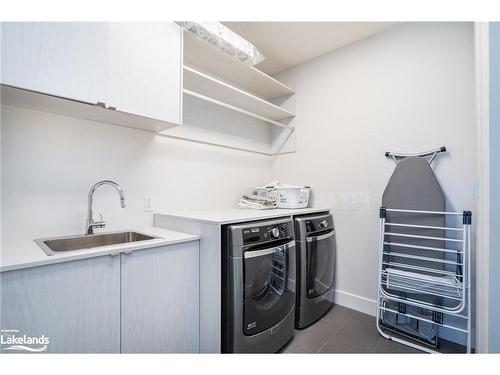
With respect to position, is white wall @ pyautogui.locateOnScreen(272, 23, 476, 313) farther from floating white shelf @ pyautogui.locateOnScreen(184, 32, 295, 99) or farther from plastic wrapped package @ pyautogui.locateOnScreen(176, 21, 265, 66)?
plastic wrapped package @ pyautogui.locateOnScreen(176, 21, 265, 66)

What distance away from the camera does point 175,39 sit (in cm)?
151

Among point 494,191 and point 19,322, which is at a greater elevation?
point 494,191

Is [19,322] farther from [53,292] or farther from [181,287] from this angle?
[181,287]

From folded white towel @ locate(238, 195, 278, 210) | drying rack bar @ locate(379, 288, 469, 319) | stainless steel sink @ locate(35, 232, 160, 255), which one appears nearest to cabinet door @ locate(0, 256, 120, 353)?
stainless steel sink @ locate(35, 232, 160, 255)

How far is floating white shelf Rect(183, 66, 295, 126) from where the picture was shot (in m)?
1.82

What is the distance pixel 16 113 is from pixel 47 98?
34 cm

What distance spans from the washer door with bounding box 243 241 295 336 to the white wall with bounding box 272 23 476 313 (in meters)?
0.88

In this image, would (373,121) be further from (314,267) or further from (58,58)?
(58,58)

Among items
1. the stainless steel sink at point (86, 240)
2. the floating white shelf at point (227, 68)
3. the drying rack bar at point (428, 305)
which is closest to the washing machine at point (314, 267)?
the drying rack bar at point (428, 305)

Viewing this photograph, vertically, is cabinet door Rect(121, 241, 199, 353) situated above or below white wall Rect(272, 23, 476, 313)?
below

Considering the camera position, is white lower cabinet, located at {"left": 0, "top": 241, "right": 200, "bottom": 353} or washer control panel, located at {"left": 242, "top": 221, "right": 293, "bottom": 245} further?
washer control panel, located at {"left": 242, "top": 221, "right": 293, "bottom": 245}

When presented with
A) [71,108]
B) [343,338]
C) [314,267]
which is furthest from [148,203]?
[343,338]

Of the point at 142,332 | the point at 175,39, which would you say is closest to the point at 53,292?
the point at 142,332

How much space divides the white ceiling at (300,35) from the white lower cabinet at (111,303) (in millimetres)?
1867
